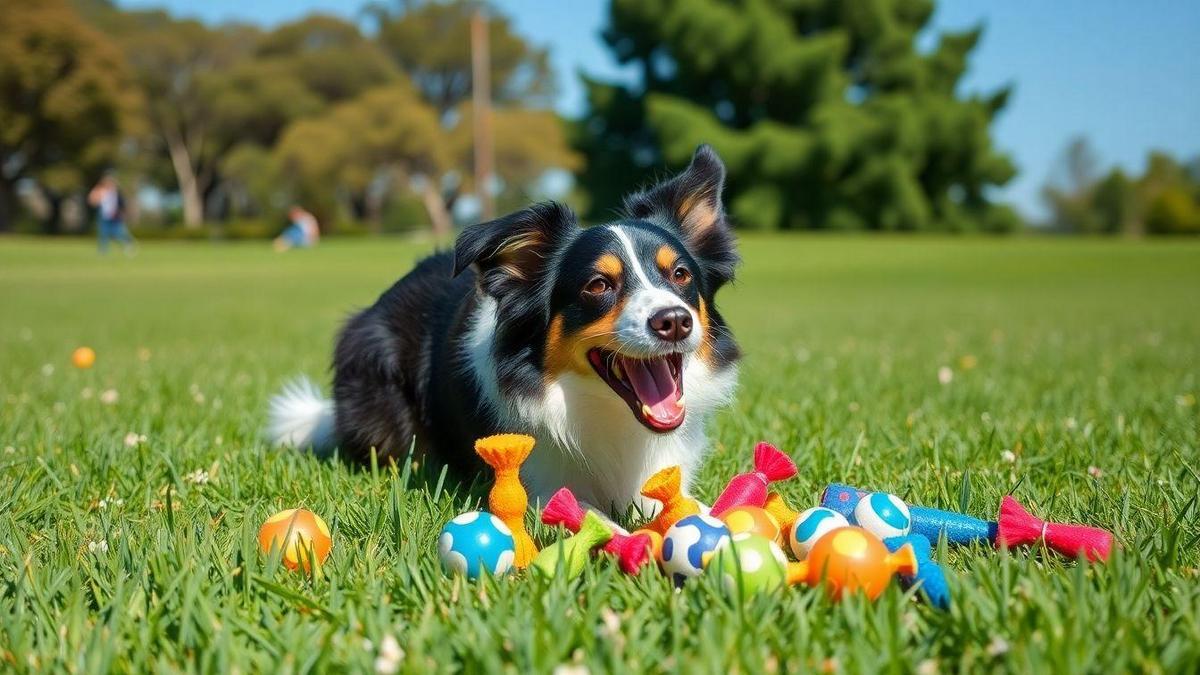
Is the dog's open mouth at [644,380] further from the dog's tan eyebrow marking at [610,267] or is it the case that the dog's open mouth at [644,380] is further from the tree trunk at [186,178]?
the tree trunk at [186,178]

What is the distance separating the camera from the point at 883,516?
2512 mm

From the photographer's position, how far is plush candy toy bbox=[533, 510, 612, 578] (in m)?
2.23

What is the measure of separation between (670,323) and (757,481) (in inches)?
21.3

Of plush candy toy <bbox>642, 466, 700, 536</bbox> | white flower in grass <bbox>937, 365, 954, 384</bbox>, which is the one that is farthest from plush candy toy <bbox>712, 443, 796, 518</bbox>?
white flower in grass <bbox>937, 365, 954, 384</bbox>

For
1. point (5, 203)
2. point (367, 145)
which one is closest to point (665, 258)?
point (367, 145)

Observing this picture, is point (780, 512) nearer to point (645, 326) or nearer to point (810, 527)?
point (810, 527)

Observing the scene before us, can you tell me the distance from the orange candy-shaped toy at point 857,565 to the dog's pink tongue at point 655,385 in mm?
786

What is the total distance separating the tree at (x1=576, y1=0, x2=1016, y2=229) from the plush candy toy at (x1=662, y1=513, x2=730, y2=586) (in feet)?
130

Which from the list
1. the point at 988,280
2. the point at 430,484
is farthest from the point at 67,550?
the point at 988,280

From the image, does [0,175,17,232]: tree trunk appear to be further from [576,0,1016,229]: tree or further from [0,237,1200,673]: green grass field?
[0,237,1200,673]: green grass field

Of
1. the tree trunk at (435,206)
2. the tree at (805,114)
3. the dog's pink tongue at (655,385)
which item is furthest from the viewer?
the tree trunk at (435,206)

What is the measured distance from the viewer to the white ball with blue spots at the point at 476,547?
7.48ft

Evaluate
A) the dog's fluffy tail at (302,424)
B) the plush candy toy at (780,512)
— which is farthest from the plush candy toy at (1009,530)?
the dog's fluffy tail at (302,424)

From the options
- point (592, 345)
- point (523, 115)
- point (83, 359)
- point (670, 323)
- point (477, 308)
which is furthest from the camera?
point (523, 115)
